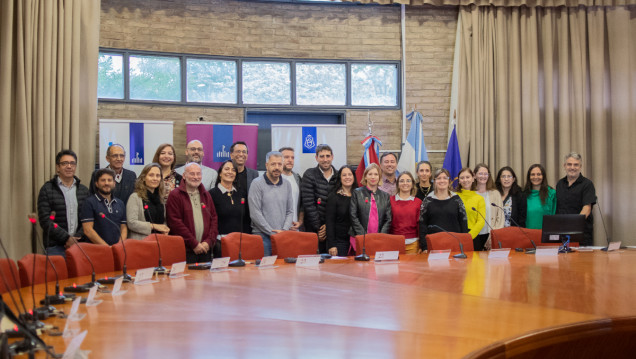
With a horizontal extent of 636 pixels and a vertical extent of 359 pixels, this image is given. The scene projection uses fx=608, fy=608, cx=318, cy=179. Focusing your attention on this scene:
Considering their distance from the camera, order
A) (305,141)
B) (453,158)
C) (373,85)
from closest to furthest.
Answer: (305,141) < (453,158) < (373,85)

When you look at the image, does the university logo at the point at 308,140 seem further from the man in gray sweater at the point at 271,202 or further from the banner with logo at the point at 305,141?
the man in gray sweater at the point at 271,202

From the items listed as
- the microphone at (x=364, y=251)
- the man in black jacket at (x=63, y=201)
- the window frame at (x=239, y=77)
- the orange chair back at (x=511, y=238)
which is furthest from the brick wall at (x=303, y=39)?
the orange chair back at (x=511, y=238)

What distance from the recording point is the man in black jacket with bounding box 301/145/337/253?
245 inches

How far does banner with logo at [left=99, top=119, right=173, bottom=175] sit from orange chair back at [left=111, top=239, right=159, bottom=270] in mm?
2905

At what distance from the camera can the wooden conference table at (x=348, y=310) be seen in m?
2.05

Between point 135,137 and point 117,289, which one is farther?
point 135,137

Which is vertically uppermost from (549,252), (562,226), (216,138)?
(216,138)

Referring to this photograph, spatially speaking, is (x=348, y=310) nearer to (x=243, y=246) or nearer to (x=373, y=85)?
(x=243, y=246)

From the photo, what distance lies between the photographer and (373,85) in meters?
8.84

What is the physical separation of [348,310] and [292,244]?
2567 millimetres

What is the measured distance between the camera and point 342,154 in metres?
7.84

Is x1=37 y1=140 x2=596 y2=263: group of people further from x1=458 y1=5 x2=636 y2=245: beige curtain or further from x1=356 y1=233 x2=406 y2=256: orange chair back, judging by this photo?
x1=458 y1=5 x2=636 y2=245: beige curtain

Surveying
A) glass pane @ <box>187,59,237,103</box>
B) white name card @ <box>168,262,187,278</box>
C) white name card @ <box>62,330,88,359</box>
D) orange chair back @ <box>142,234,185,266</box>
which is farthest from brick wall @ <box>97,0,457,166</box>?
white name card @ <box>62,330,88,359</box>

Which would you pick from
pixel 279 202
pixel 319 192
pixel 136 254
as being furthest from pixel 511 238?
pixel 136 254
